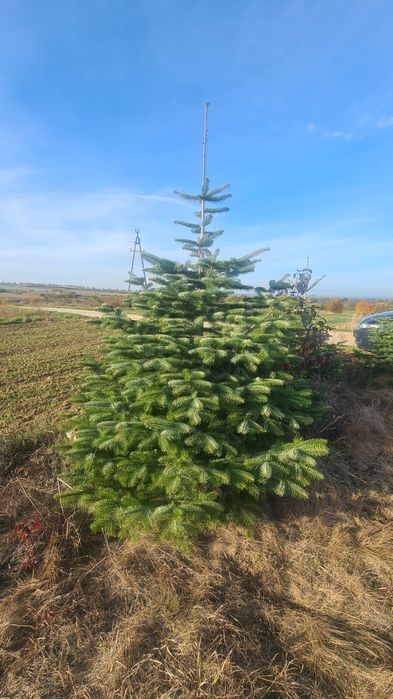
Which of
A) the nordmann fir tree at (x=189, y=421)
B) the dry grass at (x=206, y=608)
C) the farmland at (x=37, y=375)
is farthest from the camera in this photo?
the farmland at (x=37, y=375)

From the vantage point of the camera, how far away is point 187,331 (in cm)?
365

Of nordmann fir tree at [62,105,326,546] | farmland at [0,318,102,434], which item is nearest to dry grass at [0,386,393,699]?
nordmann fir tree at [62,105,326,546]

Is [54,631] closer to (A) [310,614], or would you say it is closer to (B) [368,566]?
(A) [310,614]

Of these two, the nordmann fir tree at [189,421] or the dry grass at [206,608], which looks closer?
Result: the dry grass at [206,608]

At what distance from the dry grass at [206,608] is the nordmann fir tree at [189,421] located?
0.32 metres

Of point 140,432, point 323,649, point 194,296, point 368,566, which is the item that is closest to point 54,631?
point 140,432

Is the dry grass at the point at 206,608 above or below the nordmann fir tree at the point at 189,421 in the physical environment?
below

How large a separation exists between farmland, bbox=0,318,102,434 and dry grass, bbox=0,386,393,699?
2.05m

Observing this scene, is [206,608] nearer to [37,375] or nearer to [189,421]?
[189,421]

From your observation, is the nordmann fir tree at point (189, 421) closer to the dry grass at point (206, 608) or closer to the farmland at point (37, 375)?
the dry grass at point (206, 608)

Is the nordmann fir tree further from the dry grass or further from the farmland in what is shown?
the farmland

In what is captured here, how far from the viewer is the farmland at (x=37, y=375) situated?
541 centimetres

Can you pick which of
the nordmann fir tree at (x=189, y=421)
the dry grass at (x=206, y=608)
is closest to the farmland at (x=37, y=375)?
the nordmann fir tree at (x=189, y=421)

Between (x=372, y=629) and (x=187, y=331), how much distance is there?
2883 millimetres
